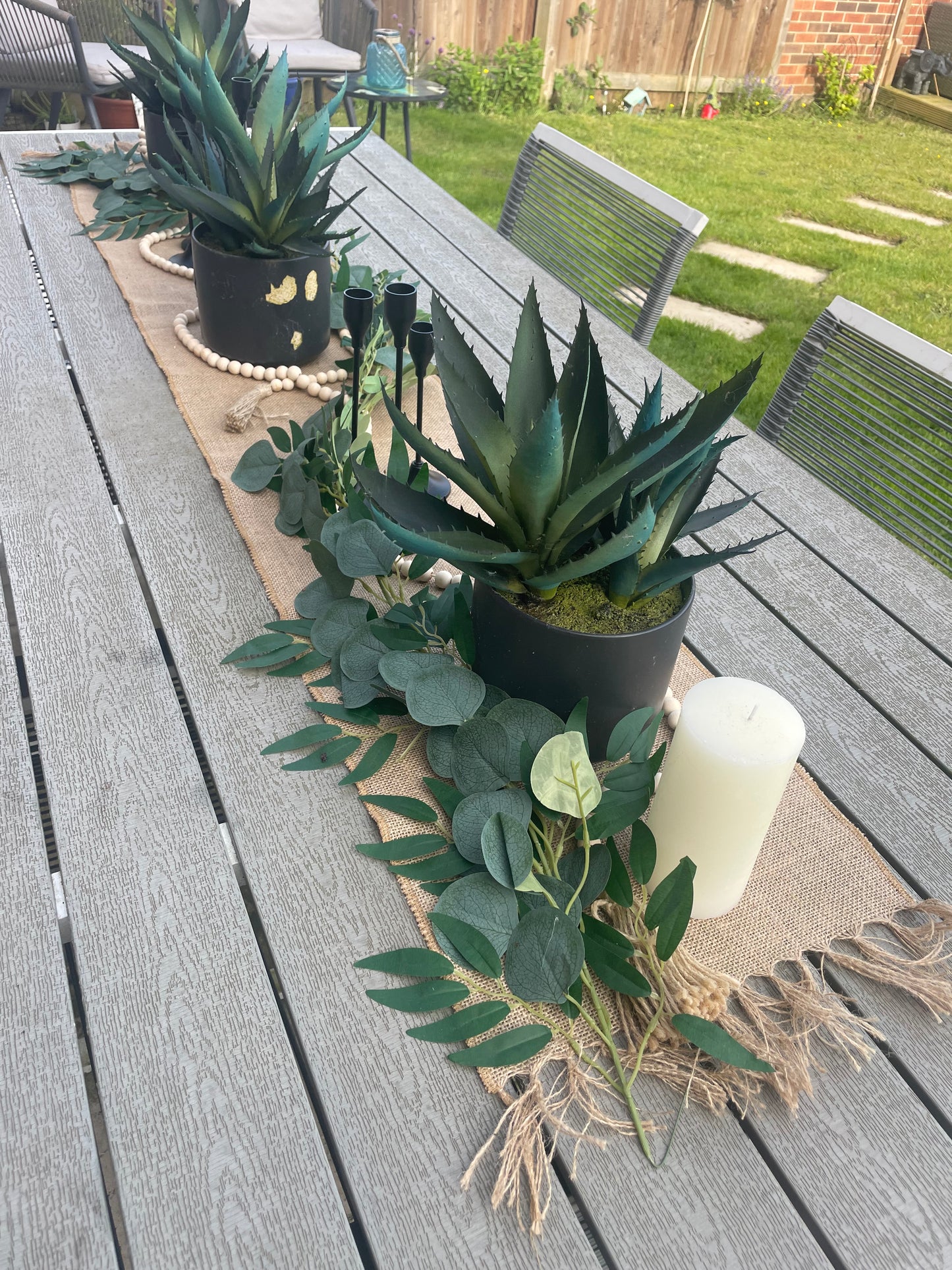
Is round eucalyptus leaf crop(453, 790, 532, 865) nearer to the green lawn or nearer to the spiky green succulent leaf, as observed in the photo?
the spiky green succulent leaf

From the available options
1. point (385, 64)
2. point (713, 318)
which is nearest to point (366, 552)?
point (713, 318)

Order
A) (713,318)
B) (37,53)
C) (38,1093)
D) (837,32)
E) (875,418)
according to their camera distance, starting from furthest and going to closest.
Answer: (837,32)
(37,53)
(713,318)
(875,418)
(38,1093)

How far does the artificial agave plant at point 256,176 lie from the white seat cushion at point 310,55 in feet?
11.3

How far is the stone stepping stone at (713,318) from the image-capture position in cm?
309

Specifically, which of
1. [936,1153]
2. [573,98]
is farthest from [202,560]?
[573,98]

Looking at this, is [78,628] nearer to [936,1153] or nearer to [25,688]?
[25,688]

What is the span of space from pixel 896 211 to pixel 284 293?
4014mm

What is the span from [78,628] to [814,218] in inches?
161

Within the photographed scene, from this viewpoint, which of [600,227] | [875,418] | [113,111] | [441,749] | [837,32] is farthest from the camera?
[837,32]

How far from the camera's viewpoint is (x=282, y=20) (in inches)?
174

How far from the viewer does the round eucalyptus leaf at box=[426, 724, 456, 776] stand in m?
0.74

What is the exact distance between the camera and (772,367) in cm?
293

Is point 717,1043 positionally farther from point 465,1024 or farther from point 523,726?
point 523,726

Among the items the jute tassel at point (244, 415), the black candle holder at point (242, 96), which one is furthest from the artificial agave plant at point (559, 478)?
the black candle holder at point (242, 96)
